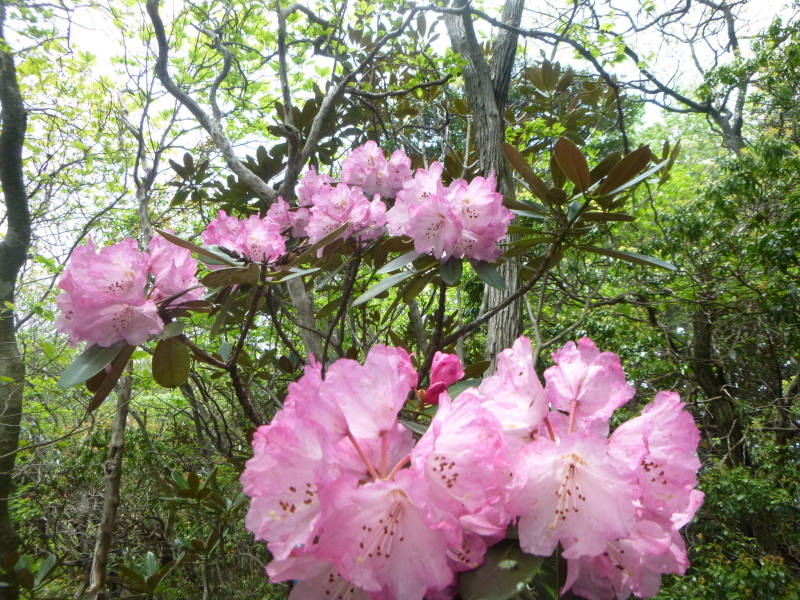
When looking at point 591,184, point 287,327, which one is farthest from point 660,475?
point 287,327

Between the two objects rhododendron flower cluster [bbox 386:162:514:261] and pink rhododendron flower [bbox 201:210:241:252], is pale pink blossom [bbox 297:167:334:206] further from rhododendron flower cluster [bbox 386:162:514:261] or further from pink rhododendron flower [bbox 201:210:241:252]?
rhododendron flower cluster [bbox 386:162:514:261]

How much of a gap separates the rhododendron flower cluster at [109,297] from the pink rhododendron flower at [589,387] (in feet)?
2.03

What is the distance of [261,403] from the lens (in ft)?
9.45

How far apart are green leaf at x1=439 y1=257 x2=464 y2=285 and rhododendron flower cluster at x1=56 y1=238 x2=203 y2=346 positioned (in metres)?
0.50

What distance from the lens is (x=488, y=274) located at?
101 centimetres

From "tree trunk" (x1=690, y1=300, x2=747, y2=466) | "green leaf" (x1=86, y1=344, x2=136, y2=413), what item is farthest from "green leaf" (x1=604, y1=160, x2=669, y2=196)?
"tree trunk" (x1=690, y1=300, x2=747, y2=466)

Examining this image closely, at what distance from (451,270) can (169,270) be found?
55cm

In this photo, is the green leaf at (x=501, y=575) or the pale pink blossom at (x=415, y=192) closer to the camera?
the green leaf at (x=501, y=575)

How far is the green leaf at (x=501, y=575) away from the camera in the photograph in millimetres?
393

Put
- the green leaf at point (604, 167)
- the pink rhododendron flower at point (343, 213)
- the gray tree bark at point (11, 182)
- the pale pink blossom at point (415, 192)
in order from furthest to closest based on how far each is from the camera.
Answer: the gray tree bark at point (11, 182)
the pink rhododendron flower at point (343, 213)
the pale pink blossom at point (415, 192)
the green leaf at point (604, 167)

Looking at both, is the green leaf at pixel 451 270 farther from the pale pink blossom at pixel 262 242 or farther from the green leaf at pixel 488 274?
the pale pink blossom at pixel 262 242

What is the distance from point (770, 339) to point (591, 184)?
3.82 m

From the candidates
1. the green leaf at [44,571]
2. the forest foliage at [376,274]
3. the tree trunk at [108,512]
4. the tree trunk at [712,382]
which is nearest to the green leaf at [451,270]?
the forest foliage at [376,274]

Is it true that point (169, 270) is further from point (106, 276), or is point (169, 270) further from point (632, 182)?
point (632, 182)
